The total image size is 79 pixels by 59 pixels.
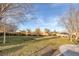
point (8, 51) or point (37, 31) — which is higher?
point (37, 31)

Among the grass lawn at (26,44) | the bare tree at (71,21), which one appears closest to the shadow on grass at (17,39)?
the grass lawn at (26,44)

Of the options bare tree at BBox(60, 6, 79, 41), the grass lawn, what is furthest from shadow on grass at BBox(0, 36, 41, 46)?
bare tree at BBox(60, 6, 79, 41)

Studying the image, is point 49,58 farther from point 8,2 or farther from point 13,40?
point 8,2

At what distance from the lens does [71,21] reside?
1.78 metres

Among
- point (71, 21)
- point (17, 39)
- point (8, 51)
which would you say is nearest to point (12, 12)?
point (17, 39)

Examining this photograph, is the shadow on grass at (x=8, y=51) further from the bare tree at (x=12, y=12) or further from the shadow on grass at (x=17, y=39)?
the bare tree at (x=12, y=12)

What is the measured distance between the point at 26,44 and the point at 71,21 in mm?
472

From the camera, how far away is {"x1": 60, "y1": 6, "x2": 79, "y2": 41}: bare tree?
177 cm

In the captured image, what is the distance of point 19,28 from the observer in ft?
5.81

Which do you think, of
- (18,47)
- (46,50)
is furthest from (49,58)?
(18,47)

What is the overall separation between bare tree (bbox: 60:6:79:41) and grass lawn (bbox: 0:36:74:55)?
100 millimetres

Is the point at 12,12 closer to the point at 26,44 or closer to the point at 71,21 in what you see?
the point at 26,44

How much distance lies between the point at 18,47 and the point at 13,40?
0.08m

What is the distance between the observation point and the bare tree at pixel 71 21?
1.77 metres
